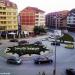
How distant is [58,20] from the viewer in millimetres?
103500

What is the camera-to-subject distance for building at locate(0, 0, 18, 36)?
5747 centimetres

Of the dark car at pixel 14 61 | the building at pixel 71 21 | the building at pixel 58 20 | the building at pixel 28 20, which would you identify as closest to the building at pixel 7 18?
the building at pixel 28 20

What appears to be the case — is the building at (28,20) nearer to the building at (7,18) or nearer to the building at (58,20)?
the building at (7,18)

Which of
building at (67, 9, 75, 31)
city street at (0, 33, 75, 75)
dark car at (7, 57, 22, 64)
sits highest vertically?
building at (67, 9, 75, 31)

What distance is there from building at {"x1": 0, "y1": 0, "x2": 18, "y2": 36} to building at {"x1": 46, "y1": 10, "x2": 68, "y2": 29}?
3391 cm

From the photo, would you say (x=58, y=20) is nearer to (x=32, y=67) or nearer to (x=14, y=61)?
(x=14, y=61)

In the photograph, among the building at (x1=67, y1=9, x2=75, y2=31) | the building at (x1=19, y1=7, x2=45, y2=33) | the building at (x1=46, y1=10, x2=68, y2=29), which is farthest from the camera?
the building at (x1=46, y1=10, x2=68, y2=29)

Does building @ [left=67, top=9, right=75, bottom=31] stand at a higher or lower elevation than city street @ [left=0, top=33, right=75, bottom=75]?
higher

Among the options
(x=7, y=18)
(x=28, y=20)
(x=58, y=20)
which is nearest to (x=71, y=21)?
(x=58, y=20)

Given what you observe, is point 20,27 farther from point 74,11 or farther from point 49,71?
point 49,71

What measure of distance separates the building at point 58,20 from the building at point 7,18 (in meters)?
Result: 33.9

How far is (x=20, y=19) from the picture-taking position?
72.4 metres

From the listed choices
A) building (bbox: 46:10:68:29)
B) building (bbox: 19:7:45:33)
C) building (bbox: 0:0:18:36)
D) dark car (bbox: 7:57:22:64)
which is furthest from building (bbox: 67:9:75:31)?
dark car (bbox: 7:57:22:64)

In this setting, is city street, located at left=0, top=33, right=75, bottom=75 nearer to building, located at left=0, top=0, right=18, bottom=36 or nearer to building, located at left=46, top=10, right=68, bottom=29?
building, located at left=0, top=0, right=18, bottom=36
